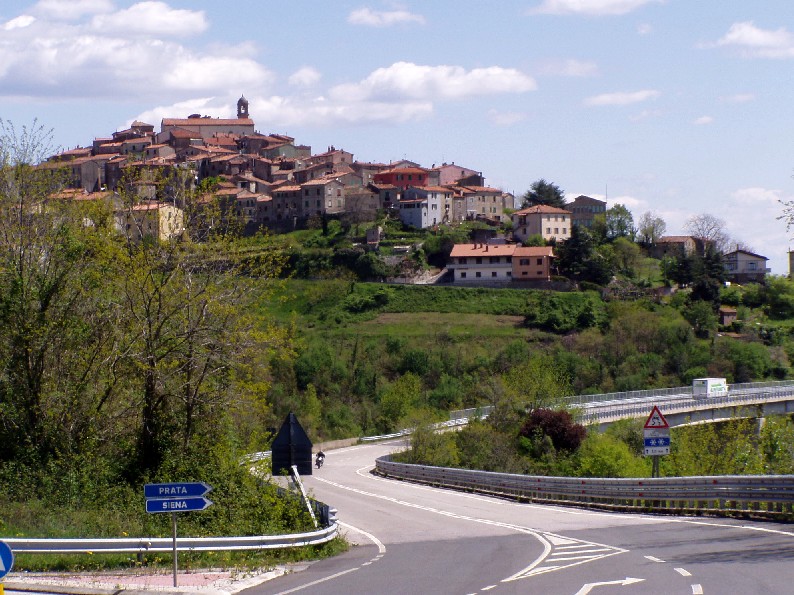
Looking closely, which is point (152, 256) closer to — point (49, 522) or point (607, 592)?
point (49, 522)

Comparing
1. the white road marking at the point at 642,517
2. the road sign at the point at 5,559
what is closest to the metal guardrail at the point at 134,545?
the road sign at the point at 5,559

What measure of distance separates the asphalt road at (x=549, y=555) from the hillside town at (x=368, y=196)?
279 feet

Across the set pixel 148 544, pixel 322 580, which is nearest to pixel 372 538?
pixel 322 580

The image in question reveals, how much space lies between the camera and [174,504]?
1323 cm

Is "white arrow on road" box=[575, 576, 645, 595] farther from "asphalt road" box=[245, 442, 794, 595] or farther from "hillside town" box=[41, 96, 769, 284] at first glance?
"hillside town" box=[41, 96, 769, 284]

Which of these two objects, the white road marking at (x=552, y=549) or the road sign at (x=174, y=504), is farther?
the white road marking at (x=552, y=549)

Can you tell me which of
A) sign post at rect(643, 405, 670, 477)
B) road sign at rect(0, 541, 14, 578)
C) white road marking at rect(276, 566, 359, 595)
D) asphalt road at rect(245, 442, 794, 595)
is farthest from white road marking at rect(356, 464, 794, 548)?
road sign at rect(0, 541, 14, 578)

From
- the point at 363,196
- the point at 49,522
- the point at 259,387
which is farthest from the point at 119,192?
the point at 363,196

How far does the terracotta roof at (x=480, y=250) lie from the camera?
361 feet

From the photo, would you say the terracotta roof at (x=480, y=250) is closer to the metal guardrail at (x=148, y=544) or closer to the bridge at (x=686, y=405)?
the bridge at (x=686, y=405)

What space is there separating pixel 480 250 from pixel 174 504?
98606mm

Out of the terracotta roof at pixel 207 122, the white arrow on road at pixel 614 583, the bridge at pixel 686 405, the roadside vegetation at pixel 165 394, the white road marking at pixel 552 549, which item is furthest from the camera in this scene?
the terracotta roof at pixel 207 122

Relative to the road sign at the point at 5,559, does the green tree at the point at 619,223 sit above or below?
above

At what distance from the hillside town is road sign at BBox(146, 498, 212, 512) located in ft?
300
